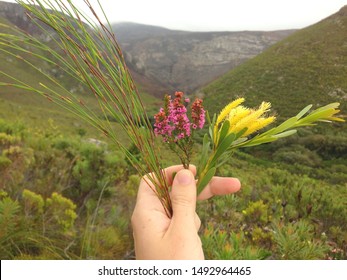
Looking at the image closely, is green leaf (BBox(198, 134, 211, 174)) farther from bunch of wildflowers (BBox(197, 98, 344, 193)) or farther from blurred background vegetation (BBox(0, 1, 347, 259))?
blurred background vegetation (BBox(0, 1, 347, 259))

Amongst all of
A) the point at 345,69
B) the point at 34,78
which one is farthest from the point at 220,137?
the point at 34,78

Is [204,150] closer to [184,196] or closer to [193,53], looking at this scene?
[184,196]

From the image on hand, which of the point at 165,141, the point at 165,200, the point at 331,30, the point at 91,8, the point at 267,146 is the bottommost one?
the point at 267,146

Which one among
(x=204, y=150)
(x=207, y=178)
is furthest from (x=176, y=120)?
(x=207, y=178)

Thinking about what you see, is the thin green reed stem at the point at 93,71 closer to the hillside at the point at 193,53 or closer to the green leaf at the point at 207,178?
the green leaf at the point at 207,178

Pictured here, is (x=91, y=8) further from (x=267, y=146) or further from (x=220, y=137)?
(x=267, y=146)

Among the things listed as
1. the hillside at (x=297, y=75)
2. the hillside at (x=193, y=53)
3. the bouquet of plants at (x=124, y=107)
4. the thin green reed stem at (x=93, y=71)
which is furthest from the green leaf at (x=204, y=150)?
the hillside at (x=193, y=53)
